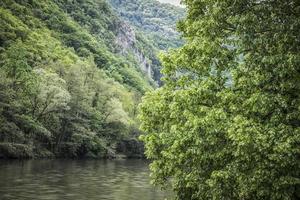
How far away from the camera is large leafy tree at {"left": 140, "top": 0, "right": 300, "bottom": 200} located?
797 inches

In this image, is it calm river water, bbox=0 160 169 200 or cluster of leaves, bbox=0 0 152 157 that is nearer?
calm river water, bbox=0 160 169 200

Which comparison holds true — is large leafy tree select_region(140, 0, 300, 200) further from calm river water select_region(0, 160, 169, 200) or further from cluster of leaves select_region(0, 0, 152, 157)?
cluster of leaves select_region(0, 0, 152, 157)

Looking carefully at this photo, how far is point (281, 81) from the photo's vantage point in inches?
834

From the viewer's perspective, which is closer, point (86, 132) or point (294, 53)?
point (294, 53)

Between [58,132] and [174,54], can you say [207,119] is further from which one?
[58,132]

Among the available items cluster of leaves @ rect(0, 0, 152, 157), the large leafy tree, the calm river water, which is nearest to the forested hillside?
cluster of leaves @ rect(0, 0, 152, 157)

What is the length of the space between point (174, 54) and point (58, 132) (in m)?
77.0

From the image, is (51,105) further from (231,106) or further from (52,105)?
(231,106)

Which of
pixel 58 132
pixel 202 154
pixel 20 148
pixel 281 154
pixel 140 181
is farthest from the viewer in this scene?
pixel 58 132

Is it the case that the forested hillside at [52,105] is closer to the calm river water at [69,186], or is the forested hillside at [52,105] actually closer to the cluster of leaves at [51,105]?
the cluster of leaves at [51,105]

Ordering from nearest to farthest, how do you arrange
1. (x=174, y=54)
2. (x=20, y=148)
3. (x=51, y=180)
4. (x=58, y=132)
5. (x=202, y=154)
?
(x=202, y=154)
(x=174, y=54)
(x=51, y=180)
(x=20, y=148)
(x=58, y=132)

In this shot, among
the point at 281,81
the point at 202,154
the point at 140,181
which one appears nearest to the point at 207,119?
the point at 202,154

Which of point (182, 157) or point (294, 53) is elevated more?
point (294, 53)

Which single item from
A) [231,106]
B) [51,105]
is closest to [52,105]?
[51,105]
